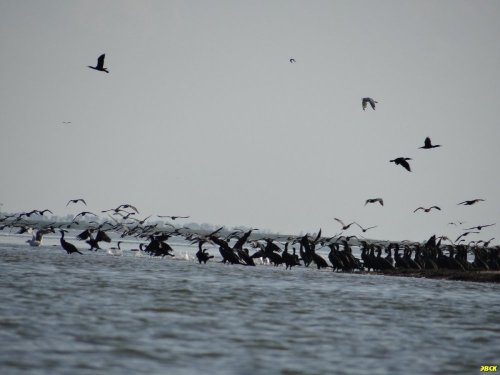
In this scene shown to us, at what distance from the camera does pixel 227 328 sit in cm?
1341

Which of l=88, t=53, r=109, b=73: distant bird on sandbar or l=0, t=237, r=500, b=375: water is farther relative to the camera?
l=88, t=53, r=109, b=73: distant bird on sandbar

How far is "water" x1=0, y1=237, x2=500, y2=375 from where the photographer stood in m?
10.3

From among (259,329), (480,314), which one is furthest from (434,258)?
(259,329)

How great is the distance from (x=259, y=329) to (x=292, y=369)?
3223 mm

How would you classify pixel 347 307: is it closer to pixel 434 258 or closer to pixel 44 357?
pixel 44 357

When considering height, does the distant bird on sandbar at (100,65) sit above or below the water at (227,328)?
above

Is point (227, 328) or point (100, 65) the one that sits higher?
point (100, 65)

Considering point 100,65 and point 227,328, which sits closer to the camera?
point 227,328

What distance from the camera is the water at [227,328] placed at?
406 inches

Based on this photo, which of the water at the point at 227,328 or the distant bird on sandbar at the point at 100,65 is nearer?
the water at the point at 227,328

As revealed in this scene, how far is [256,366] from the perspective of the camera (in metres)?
10.2

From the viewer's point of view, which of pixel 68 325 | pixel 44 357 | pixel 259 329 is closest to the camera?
pixel 44 357

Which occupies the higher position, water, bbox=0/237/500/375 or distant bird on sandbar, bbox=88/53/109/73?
distant bird on sandbar, bbox=88/53/109/73

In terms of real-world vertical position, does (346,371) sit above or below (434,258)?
below
